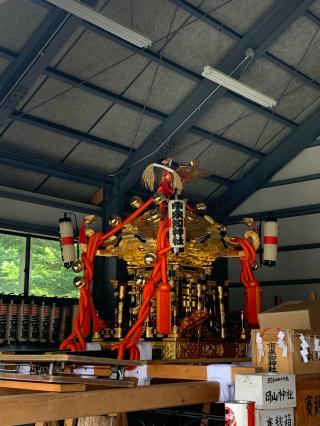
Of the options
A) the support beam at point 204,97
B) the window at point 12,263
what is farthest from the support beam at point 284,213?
the window at point 12,263

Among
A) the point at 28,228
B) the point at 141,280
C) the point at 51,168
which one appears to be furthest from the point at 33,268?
the point at 141,280

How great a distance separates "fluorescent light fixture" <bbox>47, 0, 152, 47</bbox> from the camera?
4.67 metres

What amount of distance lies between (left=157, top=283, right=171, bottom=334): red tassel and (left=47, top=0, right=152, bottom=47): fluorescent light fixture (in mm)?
2272

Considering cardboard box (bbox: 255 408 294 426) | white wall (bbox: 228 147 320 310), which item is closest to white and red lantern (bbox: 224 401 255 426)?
cardboard box (bbox: 255 408 294 426)

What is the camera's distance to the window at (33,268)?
6.86m

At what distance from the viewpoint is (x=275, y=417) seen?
10.8 ft

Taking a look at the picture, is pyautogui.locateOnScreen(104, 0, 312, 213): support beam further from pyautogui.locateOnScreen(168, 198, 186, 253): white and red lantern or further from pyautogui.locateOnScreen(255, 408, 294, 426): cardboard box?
pyautogui.locateOnScreen(255, 408, 294, 426): cardboard box

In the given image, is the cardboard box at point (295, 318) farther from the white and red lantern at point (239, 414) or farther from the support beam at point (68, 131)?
the support beam at point (68, 131)

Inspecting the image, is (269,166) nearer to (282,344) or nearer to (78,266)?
(78,266)

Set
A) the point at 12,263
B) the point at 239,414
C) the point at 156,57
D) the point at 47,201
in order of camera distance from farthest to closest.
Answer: the point at 47,201
the point at 12,263
the point at 156,57
the point at 239,414

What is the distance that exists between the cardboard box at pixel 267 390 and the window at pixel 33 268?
4.10m

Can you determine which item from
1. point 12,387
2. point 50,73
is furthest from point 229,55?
point 12,387

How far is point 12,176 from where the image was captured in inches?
279

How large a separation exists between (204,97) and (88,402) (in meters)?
4.91
